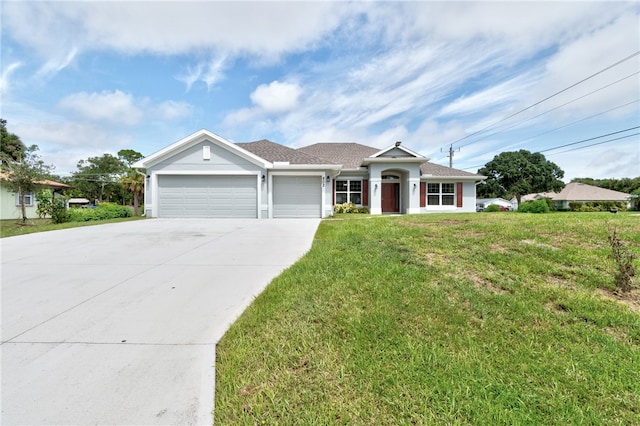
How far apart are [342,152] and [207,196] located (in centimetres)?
1108

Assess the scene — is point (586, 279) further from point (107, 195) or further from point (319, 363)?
point (107, 195)

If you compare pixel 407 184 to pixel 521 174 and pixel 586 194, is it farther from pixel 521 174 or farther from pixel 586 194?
pixel 586 194

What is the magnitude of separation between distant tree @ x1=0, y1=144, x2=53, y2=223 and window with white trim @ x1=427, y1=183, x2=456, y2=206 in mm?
24680

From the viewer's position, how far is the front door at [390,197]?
18.7 metres

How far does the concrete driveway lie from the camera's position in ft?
6.23

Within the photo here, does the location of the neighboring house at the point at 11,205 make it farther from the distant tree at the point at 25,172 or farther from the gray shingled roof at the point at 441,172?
the gray shingled roof at the point at 441,172

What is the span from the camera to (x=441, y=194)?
1902 cm

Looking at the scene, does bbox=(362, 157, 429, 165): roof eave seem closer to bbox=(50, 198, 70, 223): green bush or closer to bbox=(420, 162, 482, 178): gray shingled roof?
bbox=(420, 162, 482, 178): gray shingled roof

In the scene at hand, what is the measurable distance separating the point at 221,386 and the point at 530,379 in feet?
7.56

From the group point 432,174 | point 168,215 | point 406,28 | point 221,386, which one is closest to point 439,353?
point 221,386

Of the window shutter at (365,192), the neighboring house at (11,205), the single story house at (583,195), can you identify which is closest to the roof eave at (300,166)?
the window shutter at (365,192)

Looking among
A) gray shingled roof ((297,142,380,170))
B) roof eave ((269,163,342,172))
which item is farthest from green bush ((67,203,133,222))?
gray shingled roof ((297,142,380,170))

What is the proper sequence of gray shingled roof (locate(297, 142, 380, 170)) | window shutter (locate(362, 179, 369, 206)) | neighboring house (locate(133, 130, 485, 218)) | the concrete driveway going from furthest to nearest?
gray shingled roof (locate(297, 142, 380, 170)), window shutter (locate(362, 179, 369, 206)), neighboring house (locate(133, 130, 485, 218)), the concrete driveway

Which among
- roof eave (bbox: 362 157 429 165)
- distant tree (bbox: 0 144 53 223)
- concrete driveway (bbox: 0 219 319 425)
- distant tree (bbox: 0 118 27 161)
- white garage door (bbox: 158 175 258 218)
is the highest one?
distant tree (bbox: 0 118 27 161)
